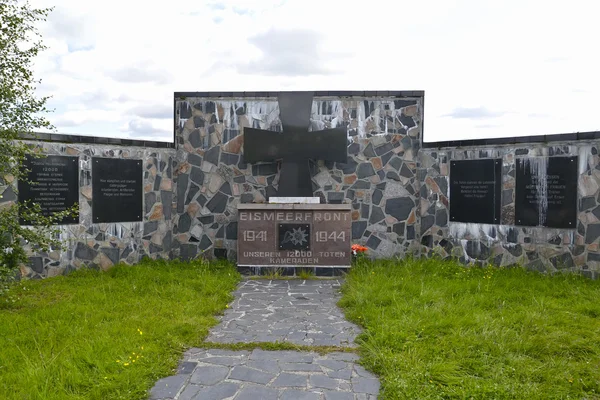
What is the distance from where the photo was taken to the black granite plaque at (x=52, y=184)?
7.37 metres

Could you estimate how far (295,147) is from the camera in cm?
885

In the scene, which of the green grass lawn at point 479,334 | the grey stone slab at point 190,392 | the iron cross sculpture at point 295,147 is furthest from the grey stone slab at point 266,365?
the iron cross sculpture at point 295,147

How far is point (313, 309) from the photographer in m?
5.96

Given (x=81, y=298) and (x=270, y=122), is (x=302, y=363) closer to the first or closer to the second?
(x=81, y=298)

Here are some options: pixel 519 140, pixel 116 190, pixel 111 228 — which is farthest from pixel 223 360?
pixel 519 140

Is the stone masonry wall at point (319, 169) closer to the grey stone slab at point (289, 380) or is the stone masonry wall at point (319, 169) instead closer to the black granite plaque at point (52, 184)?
the black granite plaque at point (52, 184)

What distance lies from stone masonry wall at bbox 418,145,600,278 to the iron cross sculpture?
5.74ft

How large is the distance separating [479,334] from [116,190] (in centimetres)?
650

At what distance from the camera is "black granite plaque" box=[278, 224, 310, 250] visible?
323 inches

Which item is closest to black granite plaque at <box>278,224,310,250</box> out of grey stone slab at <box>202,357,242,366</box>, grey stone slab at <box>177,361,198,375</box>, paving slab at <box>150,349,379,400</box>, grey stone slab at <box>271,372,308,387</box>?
paving slab at <box>150,349,379,400</box>

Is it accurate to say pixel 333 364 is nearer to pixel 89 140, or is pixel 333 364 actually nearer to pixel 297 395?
pixel 297 395

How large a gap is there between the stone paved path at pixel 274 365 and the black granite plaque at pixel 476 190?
378 cm

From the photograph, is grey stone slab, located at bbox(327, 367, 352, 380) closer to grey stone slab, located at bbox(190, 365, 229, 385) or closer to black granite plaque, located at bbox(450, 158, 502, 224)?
grey stone slab, located at bbox(190, 365, 229, 385)

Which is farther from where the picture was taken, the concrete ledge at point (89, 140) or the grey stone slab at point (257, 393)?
the concrete ledge at point (89, 140)
